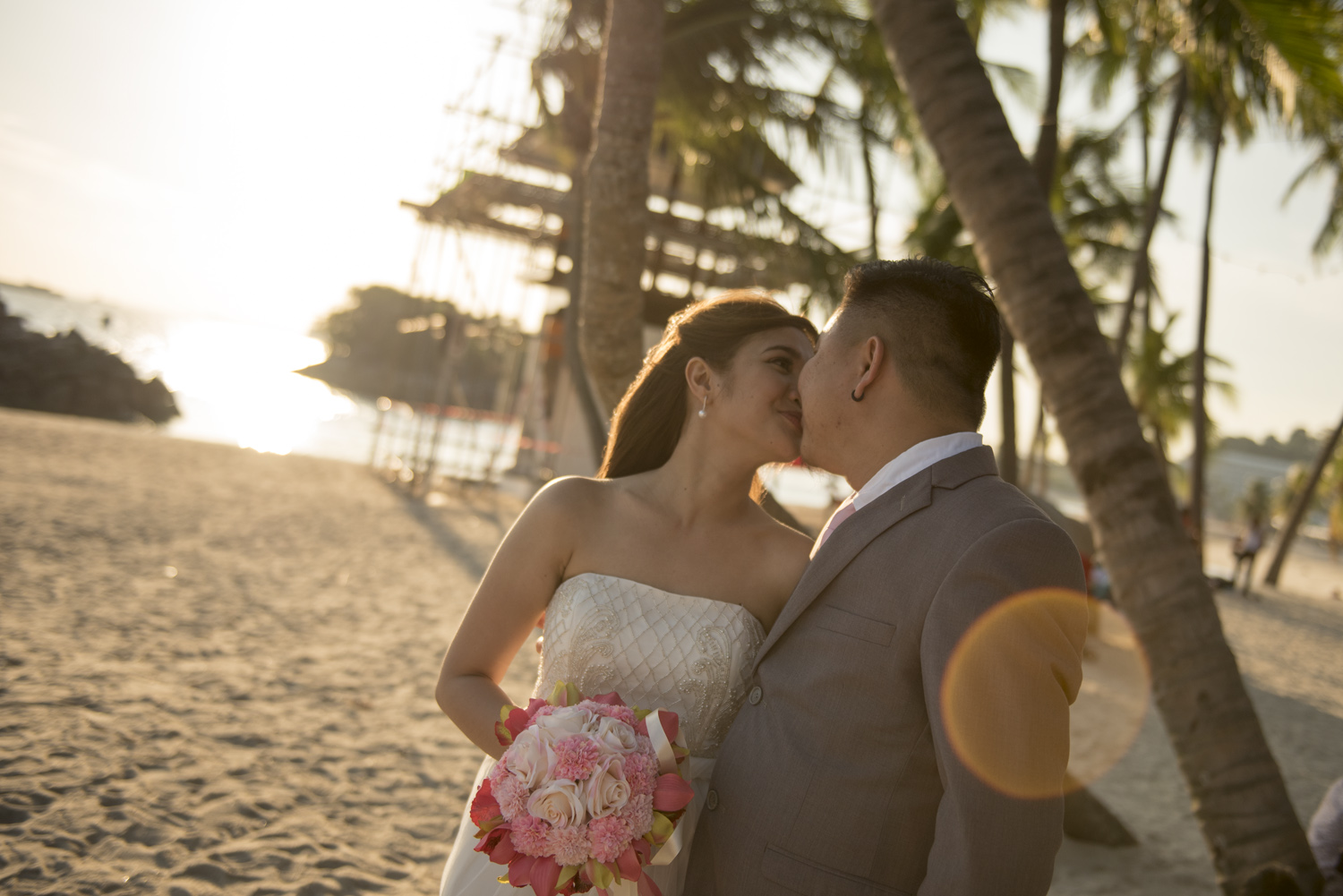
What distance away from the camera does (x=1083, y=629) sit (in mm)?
1758

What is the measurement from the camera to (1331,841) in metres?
3.90

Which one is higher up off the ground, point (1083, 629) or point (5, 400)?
point (1083, 629)

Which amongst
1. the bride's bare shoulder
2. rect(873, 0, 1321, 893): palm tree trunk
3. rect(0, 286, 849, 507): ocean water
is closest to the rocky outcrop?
rect(0, 286, 849, 507): ocean water

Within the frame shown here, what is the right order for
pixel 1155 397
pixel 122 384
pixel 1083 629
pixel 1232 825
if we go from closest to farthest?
1. pixel 1083 629
2. pixel 1232 825
3. pixel 1155 397
4. pixel 122 384

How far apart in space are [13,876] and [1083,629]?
4.38 m

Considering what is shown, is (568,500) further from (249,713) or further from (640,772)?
(249,713)

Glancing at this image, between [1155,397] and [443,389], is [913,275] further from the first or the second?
[1155,397]

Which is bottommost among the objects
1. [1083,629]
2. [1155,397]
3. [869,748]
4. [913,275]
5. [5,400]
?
[5,400]

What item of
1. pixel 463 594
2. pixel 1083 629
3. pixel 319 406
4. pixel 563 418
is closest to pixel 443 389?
pixel 563 418

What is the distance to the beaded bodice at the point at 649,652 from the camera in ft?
8.55

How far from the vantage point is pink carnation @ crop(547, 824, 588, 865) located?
5.99ft

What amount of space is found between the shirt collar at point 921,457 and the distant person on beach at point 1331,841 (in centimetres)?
323

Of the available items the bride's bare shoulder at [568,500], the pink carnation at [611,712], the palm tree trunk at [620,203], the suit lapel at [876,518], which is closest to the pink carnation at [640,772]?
the pink carnation at [611,712]

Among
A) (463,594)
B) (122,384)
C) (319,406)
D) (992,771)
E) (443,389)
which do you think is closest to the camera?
(992,771)
